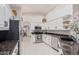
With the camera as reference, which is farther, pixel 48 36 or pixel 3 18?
pixel 48 36

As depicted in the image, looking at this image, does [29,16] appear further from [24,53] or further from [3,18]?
[24,53]

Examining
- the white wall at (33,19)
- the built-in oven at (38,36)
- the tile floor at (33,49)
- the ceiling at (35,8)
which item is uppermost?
the ceiling at (35,8)

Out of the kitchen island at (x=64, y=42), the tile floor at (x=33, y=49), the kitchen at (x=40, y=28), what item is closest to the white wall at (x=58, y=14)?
the kitchen at (x=40, y=28)

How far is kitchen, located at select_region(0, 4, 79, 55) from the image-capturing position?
6.23ft

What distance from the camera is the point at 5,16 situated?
6.21 ft

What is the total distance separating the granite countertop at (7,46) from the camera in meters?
1.84

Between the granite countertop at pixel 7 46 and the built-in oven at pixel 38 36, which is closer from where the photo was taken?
the granite countertop at pixel 7 46

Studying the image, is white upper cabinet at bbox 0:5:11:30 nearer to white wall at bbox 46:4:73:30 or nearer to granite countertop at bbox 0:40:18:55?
granite countertop at bbox 0:40:18:55

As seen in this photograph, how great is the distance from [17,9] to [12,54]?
2.21 ft

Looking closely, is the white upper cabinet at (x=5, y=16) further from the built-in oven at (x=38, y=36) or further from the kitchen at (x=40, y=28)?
the built-in oven at (x=38, y=36)

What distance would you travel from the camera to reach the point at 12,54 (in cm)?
186

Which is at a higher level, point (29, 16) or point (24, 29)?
point (29, 16)
